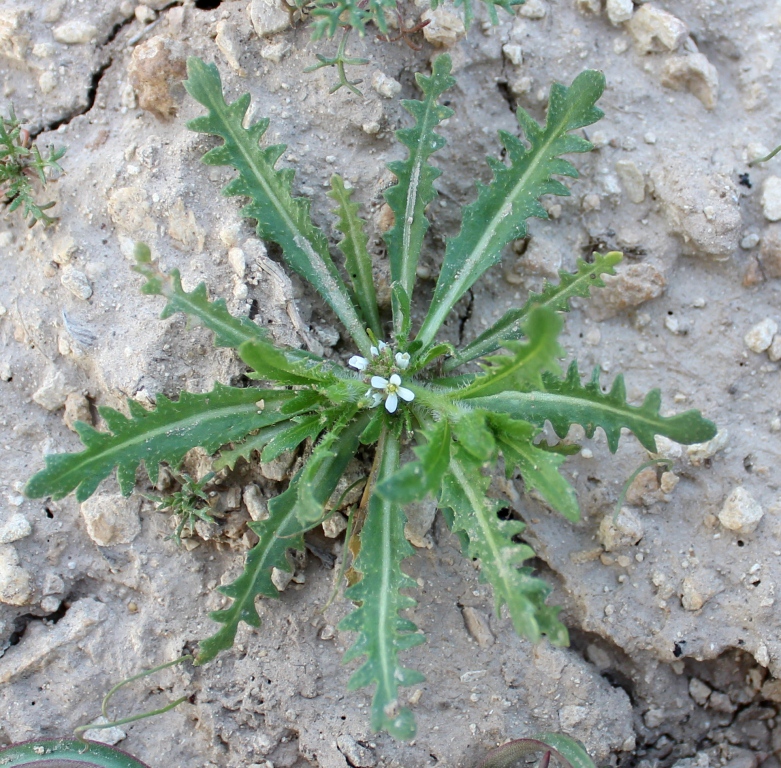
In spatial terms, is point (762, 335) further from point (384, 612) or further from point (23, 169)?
point (23, 169)

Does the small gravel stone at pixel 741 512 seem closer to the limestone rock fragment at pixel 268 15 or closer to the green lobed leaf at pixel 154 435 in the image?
the green lobed leaf at pixel 154 435

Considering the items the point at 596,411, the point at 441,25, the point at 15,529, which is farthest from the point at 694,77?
the point at 15,529

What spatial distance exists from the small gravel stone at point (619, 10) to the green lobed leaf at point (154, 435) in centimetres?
216

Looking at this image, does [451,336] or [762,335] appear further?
[451,336]

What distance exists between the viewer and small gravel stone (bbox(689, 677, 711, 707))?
2.87 metres

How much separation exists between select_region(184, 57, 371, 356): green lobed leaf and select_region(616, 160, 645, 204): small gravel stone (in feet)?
4.23

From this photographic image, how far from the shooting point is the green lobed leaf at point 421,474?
6.03ft

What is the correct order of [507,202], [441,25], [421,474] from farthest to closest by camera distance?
[441,25] < [507,202] < [421,474]

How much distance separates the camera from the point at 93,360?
2799 mm

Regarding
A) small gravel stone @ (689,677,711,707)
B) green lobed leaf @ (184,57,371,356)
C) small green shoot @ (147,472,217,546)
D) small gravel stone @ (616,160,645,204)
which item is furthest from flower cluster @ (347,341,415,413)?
small gravel stone @ (689,677,711,707)

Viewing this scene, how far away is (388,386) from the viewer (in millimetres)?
2648

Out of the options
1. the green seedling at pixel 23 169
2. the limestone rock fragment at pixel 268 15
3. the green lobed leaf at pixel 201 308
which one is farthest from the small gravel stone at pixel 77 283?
the limestone rock fragment at pixel 268 15

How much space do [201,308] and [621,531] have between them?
1.78 meters

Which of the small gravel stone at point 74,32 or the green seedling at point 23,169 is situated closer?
the green seedling at point 23,169
